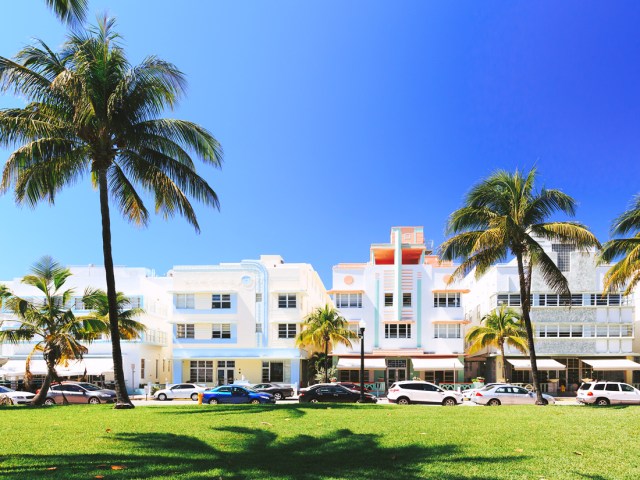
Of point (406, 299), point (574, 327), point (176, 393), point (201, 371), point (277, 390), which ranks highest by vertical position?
point (406, 299)

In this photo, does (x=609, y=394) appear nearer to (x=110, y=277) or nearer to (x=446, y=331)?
(x=446, y=331)

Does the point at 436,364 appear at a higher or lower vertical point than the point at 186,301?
lower

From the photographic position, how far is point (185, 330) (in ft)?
184

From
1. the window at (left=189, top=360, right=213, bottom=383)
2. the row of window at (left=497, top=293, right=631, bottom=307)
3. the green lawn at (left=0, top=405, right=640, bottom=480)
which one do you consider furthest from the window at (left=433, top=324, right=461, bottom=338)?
the green lawn at (left=0, top=405, right=640, bottom=480)

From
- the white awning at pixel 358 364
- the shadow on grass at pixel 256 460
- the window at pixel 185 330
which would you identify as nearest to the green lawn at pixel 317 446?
the shadow on grass at pixel 256 460

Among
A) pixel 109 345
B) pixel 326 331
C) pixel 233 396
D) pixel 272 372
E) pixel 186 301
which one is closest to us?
pixel 233 396

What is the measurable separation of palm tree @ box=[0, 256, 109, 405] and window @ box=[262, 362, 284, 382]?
25.9m

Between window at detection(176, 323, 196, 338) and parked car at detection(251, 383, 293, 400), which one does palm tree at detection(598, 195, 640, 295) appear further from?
window at detection(176, 323, 196, 338)

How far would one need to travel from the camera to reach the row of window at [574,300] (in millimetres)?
54031

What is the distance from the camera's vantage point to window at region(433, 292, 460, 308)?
2239 inches

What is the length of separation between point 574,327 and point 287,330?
78.1 feet

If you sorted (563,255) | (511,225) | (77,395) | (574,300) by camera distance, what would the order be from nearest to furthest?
(511,225), (77,395), (574,300), (563,255)

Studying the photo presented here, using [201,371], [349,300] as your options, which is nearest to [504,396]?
[349,300]

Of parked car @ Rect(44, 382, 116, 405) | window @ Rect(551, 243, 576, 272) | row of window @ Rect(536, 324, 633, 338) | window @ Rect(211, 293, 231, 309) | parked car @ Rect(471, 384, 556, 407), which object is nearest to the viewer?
parked car @ Rect(471, 384, 556, 407)
